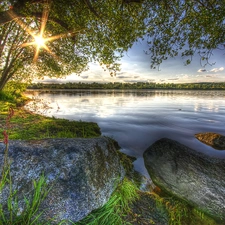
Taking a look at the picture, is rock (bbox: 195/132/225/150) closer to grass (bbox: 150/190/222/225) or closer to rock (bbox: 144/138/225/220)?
rock (bbox: 144/138/225/220)

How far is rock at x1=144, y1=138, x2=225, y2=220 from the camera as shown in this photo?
4.20 meters

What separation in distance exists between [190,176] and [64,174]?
410 cm

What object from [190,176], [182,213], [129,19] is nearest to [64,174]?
Answer: [182,213]

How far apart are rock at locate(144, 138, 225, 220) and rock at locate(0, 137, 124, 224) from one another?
241 cm

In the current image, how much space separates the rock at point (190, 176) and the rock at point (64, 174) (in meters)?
2.41

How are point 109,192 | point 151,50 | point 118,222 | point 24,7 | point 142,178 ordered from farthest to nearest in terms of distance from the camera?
1. point 151,50
2. point 24,7
3. point 142,178
4. point 109,192
5. point 118,222

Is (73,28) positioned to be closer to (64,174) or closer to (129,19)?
(129,19)

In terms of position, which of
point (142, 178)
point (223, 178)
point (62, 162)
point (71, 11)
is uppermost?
point (71, 11)

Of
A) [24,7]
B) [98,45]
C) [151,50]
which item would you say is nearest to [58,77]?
[98,45]

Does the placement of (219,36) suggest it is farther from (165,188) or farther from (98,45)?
(165,188)

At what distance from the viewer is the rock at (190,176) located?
420 cm

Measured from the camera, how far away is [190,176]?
15.9 ft

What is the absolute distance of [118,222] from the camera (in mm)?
3000

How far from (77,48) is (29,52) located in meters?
6.98
